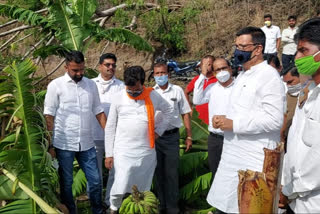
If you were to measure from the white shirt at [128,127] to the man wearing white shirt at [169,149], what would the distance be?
1.48 feet

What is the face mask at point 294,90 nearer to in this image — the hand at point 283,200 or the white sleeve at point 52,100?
the hand at point 283,200

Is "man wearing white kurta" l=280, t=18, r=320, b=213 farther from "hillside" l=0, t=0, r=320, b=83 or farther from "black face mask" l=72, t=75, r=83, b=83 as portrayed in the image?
"hillside" l=0, t=0, r=320, b=83

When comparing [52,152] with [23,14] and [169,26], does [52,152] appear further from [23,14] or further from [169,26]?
[169,26]

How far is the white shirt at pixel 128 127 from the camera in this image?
12.9 ft

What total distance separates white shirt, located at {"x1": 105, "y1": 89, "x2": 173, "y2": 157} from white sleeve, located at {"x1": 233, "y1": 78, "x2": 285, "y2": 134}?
1.41 metres

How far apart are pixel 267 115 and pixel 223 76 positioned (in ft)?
5.20

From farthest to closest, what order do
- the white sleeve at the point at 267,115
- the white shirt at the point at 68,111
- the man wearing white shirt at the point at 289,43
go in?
1. the man wearing white shirt at the point at 289,43
2. the white shirt at the point at 68,111
3. the white sleeve at the point at 267,115

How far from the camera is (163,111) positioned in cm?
430

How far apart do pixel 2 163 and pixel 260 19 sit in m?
12.5

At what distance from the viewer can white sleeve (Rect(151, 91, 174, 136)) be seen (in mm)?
4168

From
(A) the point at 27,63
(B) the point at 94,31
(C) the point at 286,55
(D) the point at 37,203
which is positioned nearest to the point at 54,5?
(B) the point at 94,31

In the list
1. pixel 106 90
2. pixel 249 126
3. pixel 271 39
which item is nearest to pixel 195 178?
pixel 106 90

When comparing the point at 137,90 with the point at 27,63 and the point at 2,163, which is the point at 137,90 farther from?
the point at 2,163

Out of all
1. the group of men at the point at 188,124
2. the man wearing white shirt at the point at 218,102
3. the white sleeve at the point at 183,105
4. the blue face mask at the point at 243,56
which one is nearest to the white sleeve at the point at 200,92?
the group of men at the point at 188,124
